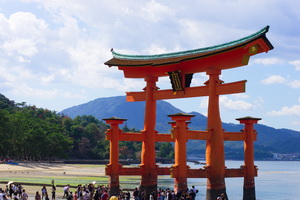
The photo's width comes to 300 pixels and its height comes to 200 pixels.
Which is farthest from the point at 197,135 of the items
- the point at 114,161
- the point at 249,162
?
the point at 114,161

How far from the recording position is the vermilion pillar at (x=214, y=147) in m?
31.3

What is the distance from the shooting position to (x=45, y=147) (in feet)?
290

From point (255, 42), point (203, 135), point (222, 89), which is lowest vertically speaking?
point (203, 135)

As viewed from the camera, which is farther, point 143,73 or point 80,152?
point 80,152

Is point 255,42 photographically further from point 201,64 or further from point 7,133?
point 7,133

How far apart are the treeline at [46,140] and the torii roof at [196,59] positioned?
43029 millimetres

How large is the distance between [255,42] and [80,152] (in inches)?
3674

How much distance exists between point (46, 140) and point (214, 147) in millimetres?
60446

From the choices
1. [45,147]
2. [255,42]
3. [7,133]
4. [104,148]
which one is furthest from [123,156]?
[255,42]

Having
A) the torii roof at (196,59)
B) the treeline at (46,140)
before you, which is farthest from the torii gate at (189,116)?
the treeline at (46,140)

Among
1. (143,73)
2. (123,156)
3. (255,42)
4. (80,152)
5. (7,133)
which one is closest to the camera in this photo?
(255,42)

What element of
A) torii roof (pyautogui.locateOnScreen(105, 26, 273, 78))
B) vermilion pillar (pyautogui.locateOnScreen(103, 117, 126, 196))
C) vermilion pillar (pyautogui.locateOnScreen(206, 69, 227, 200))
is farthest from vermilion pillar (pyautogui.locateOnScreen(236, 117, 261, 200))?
vermilion pillar (pyautogui.locateOnScreen(103, 117, 126, 196))

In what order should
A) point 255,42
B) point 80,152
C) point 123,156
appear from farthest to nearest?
point 123,156 < point 80,152 < point 255,42

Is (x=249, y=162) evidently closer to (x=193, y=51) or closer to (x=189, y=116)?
(x=189, y=116)
